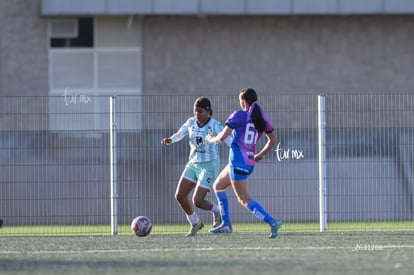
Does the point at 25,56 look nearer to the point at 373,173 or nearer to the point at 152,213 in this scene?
the point at 152,213

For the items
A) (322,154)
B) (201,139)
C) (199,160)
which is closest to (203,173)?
(199,160)

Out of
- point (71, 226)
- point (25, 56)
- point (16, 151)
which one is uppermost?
point (25, 56)

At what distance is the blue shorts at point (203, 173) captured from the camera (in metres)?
15.6

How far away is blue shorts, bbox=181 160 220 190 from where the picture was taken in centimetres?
1555

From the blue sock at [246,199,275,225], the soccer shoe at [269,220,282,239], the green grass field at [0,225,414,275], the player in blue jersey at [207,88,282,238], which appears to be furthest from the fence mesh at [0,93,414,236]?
the blue sock at [246,199,275,225]

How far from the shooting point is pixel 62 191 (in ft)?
57.3

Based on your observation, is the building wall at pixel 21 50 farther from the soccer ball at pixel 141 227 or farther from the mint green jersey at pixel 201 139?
the soccer ball at pixel 141 227

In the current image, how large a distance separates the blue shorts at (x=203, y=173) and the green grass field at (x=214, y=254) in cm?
73

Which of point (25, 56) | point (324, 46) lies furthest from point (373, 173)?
point (25, 56)

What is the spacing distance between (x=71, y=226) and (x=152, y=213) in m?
1.38

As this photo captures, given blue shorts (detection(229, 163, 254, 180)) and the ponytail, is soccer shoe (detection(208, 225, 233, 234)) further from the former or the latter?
the ponytail

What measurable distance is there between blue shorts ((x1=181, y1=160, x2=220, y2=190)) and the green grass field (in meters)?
0.73

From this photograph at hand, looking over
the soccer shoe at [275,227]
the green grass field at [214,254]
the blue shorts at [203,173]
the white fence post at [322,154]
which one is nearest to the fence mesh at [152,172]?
the white fence post at [322,154]

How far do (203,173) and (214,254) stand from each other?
323cm
